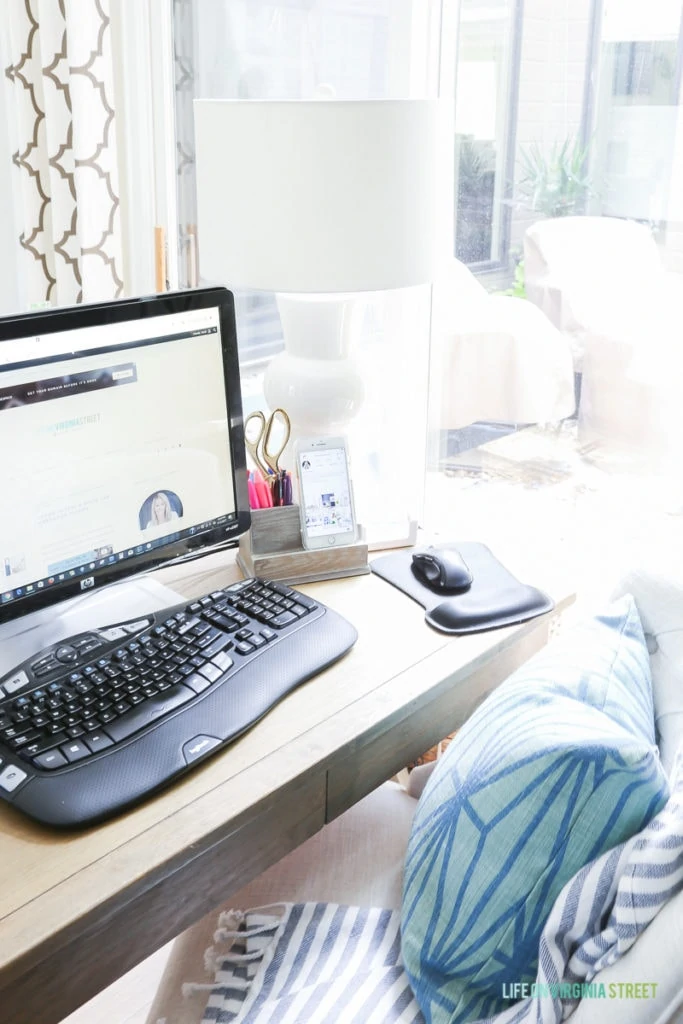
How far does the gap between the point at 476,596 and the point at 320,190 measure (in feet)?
1.99

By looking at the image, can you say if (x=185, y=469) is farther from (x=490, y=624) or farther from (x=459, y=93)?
(x=459, y=93)

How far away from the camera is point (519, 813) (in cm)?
88

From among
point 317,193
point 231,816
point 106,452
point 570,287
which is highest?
point 317,193

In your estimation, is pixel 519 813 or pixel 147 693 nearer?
pixel 519 813

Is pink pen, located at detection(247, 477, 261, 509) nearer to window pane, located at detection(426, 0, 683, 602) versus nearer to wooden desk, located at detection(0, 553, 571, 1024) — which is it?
wooden desk, located at detection(0, 553, 571, 1024)

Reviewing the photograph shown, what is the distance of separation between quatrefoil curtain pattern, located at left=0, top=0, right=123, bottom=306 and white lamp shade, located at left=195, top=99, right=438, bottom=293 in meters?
0.72

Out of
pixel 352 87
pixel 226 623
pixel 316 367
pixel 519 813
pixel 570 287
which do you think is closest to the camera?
pixel 519 813

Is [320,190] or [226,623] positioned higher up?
[320,190]

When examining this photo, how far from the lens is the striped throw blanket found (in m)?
0.81

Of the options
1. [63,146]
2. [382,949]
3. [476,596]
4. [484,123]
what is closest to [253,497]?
[476,596]

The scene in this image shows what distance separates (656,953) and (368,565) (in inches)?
29.6

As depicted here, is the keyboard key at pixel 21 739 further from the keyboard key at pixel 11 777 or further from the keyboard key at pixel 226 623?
the keyboard key at pixel 226 623

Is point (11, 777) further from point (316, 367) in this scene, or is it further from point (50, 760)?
point (316, 367)

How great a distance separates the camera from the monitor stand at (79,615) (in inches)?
47.4
